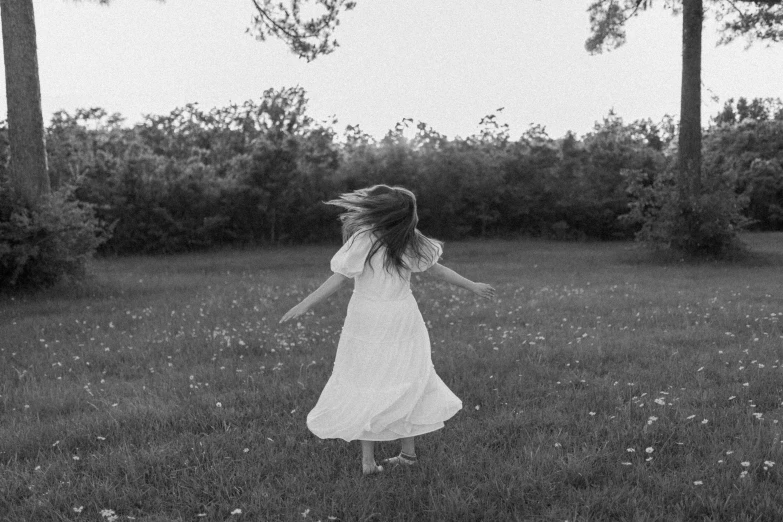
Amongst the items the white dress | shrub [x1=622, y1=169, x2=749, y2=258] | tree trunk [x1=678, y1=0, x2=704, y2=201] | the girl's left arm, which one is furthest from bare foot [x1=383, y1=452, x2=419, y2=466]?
tree trunk [x1=678, y1=0, x2=704, y2=201]

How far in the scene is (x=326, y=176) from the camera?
25.2 m

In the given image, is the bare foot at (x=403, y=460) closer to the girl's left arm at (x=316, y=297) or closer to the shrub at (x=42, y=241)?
the girl's left arm at (x=316, y=297)

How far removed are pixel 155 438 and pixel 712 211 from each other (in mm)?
16982

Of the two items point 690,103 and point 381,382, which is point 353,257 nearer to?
point 381,382

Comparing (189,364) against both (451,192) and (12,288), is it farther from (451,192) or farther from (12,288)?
(451,192)

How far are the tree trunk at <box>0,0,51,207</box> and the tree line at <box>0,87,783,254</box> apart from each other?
758 centimetres

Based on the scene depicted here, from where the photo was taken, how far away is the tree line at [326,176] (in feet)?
73.8

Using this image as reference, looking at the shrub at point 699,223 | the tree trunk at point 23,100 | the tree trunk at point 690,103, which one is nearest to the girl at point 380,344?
the tree trunk at point 23,100

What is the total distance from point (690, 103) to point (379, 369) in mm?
16799

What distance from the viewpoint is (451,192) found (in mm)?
26625

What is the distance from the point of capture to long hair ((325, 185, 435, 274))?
4.45m

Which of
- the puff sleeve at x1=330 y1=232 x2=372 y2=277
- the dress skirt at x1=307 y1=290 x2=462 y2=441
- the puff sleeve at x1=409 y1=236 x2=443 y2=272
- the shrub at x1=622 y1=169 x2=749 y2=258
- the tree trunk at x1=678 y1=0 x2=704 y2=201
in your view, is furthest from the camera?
the shrub at x1=622 y1=169 x2=749 y2=258

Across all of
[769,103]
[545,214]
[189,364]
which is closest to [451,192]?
[545,214]

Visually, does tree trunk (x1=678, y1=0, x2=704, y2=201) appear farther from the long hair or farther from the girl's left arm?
the girl's left arm
